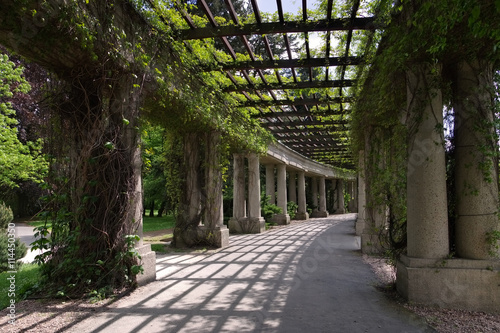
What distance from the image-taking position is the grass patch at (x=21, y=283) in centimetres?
455

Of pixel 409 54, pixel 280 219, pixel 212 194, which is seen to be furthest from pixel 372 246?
→ pixel 280 219

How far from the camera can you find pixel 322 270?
267 inches

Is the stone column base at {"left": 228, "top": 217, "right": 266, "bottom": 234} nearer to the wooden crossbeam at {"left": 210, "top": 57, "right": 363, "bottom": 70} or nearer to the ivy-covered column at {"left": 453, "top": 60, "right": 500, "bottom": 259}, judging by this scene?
the wooden crossbeam at {"left": 210, "top": 57, "right": 363, "bottom": 70}

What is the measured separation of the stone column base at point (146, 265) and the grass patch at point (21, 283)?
1.53m

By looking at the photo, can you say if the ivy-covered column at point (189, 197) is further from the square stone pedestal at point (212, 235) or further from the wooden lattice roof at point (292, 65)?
the wooden lattice roof at point (292, 65)

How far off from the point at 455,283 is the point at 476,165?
1.57 meters

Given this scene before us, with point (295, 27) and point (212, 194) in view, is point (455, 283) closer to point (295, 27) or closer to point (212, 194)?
point (295, 27)

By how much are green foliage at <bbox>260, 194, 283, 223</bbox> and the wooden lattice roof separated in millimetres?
5993

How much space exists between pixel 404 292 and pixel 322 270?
237 cm

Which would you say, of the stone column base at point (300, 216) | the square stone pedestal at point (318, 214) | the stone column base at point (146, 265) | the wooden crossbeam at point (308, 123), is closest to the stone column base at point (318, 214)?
the square stone pedestal at point (318, 214)

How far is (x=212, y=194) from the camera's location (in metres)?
9.82

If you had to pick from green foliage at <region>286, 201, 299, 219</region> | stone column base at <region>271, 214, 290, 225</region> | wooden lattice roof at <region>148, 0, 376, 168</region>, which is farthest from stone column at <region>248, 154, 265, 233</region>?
green foliage at <region>286, 201, 299, 219</region>

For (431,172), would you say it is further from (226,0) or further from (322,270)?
(226,0)

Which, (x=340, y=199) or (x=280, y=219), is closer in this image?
(x=280, y=219)
